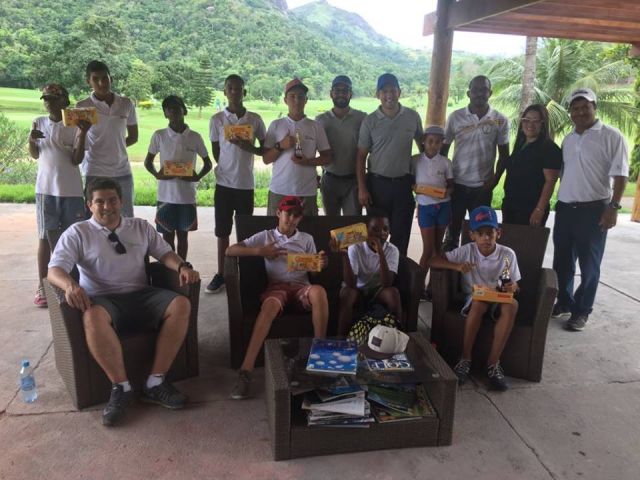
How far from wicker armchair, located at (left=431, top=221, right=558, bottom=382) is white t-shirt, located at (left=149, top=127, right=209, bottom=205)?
2.21 meters

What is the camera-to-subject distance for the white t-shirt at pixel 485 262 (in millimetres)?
3109

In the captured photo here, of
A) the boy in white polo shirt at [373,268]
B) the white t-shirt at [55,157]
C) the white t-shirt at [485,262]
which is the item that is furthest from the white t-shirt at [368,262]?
the white t-shirt at [55,157]

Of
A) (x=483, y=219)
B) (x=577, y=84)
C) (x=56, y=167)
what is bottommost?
(x=483, y=219)

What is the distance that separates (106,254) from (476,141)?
9.28ft

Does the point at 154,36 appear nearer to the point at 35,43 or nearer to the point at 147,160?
the point at 35,43

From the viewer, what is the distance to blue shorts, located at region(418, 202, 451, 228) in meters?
4.02

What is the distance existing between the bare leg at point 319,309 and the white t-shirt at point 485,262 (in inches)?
34.6

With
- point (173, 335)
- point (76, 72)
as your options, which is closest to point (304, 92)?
point (173, 335)

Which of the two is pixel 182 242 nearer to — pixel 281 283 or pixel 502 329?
pixel 281 283

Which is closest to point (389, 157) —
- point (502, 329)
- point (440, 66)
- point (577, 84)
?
point (502, 329)

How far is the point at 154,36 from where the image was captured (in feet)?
63.1

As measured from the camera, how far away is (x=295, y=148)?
3955mm

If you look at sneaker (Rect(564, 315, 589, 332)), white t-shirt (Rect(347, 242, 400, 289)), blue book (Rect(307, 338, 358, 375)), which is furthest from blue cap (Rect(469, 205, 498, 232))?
sneaker (Rect(564, 315, 589, 332))

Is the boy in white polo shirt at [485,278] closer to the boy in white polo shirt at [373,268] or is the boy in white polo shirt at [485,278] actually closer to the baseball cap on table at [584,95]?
the boy in white polo shirt at [373,268]
